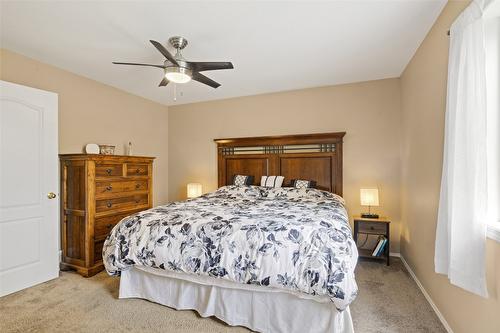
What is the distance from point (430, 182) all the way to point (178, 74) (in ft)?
8.94

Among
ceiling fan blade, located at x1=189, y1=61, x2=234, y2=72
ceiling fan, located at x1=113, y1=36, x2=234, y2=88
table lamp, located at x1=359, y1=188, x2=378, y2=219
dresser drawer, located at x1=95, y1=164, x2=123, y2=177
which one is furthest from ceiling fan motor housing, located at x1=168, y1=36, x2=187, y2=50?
table lamp, located at x1=359, y1=188, x2=378, y2=219

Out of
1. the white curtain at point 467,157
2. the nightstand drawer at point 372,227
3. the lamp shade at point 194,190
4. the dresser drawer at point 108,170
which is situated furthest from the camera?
the lamp shade at point 194,190

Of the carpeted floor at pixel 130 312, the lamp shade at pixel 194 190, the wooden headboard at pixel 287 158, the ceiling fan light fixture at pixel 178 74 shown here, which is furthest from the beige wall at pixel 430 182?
the lamp shade at pixel 194 190

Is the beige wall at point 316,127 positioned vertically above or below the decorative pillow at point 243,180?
above

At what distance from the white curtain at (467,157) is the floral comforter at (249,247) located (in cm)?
66

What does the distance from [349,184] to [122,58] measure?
3657 mm

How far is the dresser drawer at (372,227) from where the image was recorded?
346 centimetres

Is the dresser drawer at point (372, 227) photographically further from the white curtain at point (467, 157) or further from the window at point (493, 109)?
the window at point (493, 109)

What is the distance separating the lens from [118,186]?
11.4 feet

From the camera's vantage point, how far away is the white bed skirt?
1.81 metres

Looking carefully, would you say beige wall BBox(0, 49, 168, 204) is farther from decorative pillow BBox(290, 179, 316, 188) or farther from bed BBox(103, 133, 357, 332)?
decorative pillow BBox(290, 179, 316, 188)

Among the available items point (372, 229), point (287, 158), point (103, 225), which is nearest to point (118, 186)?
point (103, 225)

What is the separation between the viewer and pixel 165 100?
495cm

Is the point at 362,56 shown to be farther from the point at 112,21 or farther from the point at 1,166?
the point at 1,166
